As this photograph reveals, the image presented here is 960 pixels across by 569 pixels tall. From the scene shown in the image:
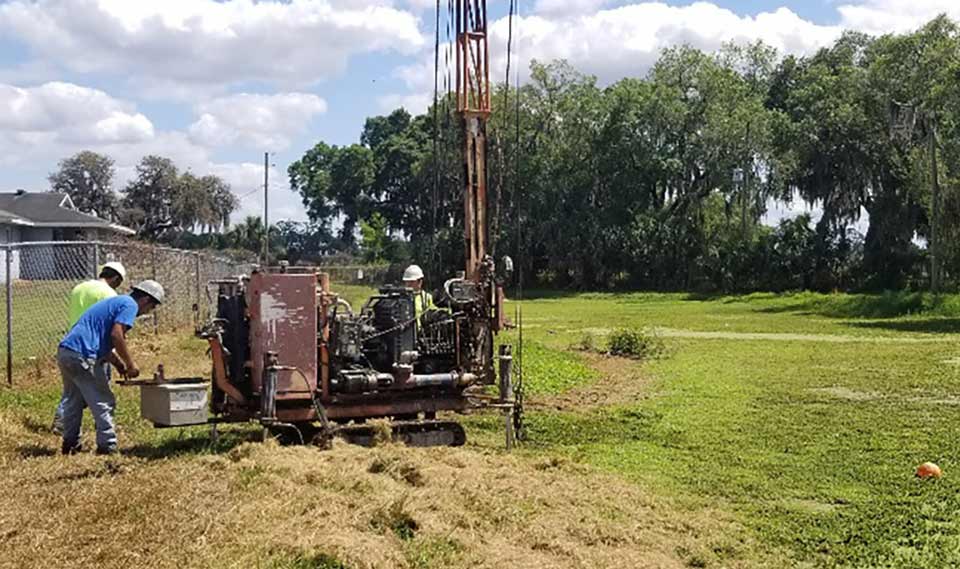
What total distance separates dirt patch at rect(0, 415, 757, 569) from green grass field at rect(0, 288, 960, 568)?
217 mm

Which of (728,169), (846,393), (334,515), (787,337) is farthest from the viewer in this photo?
(728,169)

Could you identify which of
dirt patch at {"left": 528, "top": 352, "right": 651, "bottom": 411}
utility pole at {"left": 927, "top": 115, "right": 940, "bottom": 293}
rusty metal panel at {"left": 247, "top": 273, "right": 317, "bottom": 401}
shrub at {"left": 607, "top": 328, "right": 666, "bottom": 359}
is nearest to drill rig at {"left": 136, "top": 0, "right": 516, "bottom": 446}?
rusty metal panel at {"left": 247, "top": 273, "right": 317, "bottom": 401}

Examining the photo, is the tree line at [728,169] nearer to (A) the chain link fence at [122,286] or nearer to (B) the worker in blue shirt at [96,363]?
(A) the chain link fence at [122,286]

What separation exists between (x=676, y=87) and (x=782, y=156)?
8009 millimetres

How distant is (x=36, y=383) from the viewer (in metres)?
13.9

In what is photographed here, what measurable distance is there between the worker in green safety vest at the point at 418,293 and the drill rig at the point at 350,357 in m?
0.10

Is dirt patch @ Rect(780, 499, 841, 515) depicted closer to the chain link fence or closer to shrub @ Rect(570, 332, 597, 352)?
the chain link fence

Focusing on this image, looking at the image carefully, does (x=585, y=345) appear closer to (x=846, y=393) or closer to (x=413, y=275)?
(x=846, y=393)

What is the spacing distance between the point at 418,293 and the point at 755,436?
4069 millimetres

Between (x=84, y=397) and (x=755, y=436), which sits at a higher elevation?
(x=84, y=397)

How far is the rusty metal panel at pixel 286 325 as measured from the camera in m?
10.2

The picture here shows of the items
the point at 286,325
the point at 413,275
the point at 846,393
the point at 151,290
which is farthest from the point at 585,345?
the point at 151,290

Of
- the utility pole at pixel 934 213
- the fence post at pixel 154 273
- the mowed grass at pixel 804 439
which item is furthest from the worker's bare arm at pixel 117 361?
the utility pole at pixel 934 213

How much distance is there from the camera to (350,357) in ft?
35.6
